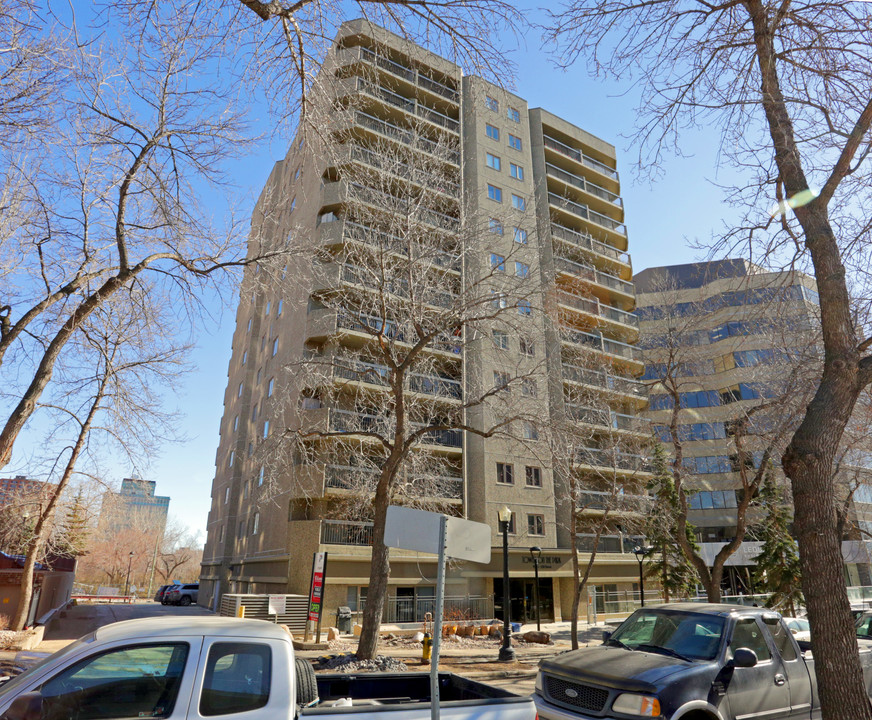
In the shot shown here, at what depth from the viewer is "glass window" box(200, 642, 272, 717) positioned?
4051 mm

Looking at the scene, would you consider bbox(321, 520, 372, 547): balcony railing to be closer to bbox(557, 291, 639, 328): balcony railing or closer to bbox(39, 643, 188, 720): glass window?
bbox(557, 291, 639, 328): balcony railing

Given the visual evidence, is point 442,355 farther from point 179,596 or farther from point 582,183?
point 179,596

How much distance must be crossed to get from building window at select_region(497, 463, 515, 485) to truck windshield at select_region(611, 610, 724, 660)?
2395 centimetres

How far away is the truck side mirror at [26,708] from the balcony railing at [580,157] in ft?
146

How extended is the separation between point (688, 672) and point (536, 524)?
87.4ft

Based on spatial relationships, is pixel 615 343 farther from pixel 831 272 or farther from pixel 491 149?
pixel 831 272

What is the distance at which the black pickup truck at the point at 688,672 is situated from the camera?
19.8 ft

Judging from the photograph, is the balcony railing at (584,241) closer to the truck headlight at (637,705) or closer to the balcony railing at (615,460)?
the balcony railing at (615,460)

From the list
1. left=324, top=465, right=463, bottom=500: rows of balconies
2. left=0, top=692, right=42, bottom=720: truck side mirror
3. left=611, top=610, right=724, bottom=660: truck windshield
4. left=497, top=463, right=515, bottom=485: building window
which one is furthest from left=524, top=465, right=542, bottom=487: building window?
left=0, top=692, right=42, bottom=720: truck side mirror

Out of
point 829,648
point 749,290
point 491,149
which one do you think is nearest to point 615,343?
point 491,149

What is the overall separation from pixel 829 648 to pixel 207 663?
20.7ft

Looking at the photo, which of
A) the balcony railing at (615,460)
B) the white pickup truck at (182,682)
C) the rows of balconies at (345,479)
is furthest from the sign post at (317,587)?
the white pickup truck at (182,682)

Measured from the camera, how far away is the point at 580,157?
148 feet

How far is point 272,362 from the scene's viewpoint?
33781 mm
